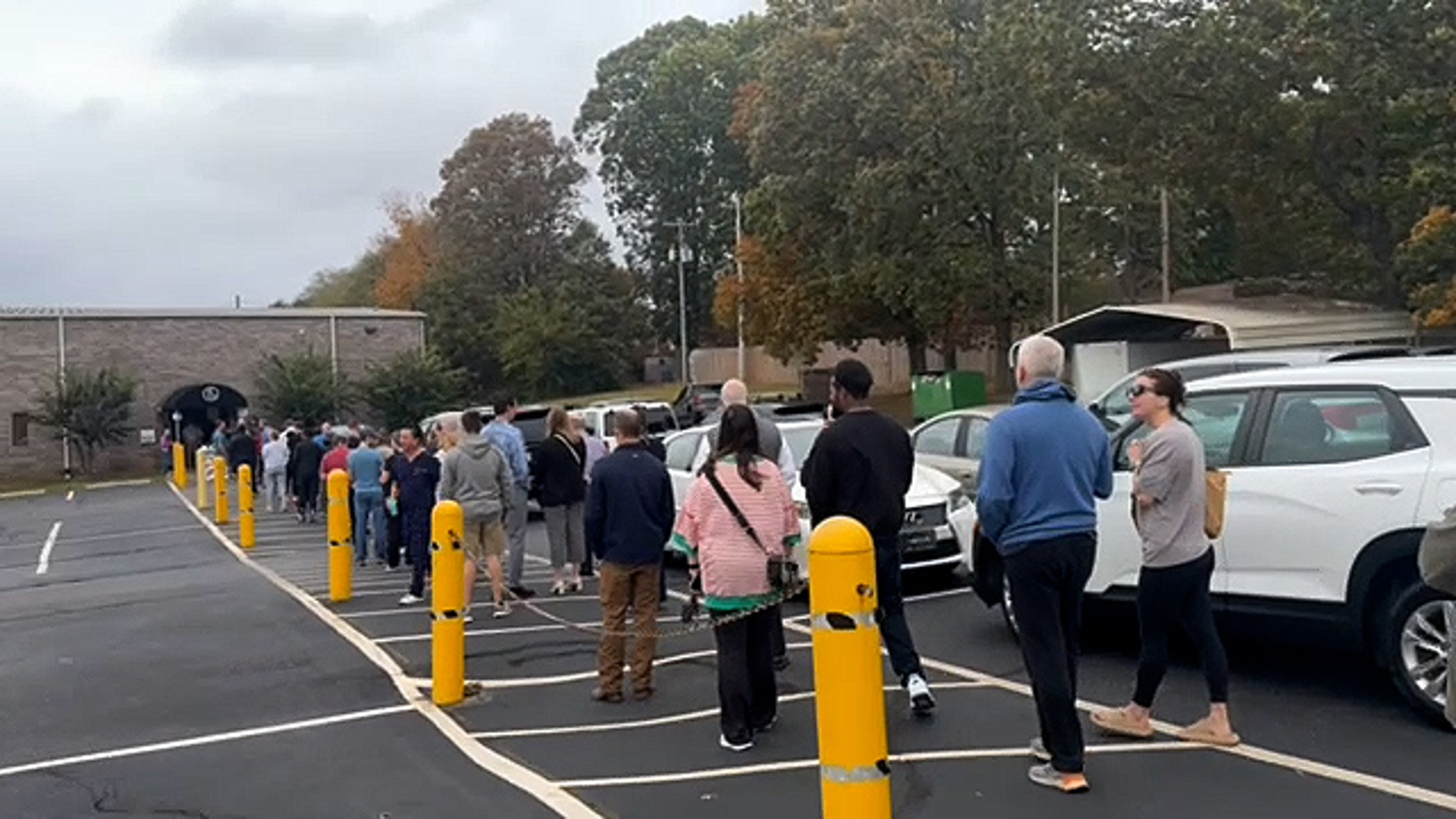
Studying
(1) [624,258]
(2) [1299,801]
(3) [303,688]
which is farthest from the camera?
(1) [624,258]

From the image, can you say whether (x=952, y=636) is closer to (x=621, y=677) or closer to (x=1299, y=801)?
(x=621, y=677)

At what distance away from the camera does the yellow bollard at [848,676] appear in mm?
4273

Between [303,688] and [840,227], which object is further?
[840,227]

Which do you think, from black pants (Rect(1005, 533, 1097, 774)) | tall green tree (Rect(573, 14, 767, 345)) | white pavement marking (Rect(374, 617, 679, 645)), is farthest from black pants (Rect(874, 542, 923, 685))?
tall green tree (Rect(573, 14, 767, 345))

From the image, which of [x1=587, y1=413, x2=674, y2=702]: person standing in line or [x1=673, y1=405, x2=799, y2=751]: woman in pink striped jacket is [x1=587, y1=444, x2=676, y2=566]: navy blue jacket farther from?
[x1=673, y1=405, x2=799, y2=751]: woman in pink striped jacket

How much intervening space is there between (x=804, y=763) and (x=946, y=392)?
30.9 m

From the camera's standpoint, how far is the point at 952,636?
10117 millimetres

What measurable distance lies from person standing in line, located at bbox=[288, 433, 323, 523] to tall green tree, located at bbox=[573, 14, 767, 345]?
127ft

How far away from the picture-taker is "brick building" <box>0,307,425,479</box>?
156 ft

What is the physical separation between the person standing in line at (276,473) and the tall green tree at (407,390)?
19.6m

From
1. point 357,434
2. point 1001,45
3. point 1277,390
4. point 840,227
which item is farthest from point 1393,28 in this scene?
point 1277,390

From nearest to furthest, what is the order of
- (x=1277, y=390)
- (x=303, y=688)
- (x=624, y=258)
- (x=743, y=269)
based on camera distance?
(x=1277, y=390) < (x=303, y=688) < (x=743, y=269) < (x=624, y=258)

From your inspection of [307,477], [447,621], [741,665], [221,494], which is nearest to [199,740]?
[447,621]

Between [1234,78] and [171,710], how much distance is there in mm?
24753
